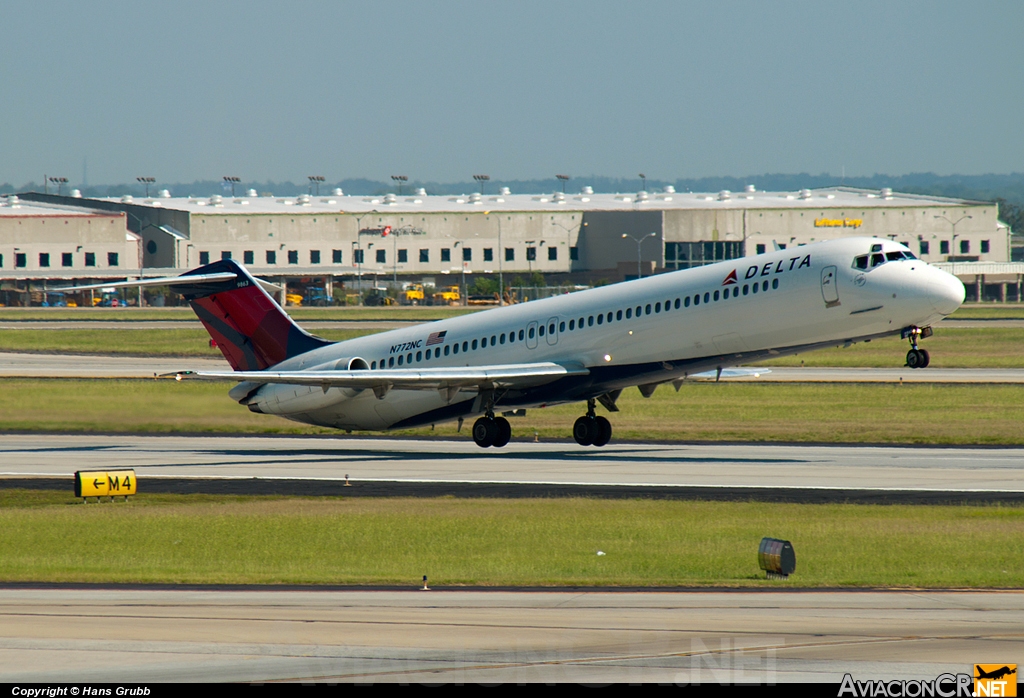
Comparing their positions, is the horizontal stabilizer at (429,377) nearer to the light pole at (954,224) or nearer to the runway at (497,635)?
the runway at (497,635)

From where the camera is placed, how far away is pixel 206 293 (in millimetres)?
46250

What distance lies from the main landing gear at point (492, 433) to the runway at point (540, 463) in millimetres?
457

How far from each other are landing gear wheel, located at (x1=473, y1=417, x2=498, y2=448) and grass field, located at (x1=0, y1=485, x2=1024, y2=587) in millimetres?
11499

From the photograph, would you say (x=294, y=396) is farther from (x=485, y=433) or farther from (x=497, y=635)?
(x=497, y=635)

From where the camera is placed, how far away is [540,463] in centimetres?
4081

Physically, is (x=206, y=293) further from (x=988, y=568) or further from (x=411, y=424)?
(x=988, y=568)

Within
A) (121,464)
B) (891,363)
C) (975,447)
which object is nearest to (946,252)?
(891,363)

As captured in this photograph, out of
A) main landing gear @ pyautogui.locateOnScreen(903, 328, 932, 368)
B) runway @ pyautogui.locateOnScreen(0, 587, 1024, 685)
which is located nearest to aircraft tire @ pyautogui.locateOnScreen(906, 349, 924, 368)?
main landing gear @ pyautogui.locateOnScreen(903, 328, 932, 368)

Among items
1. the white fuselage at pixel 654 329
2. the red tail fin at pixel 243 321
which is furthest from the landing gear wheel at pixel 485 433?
the red tail fin at pixel 243 321

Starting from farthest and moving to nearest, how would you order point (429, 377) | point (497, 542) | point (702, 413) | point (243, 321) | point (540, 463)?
point (702, 413), point (243, 321), point (429, 377), point (540, 463), point (497, 542)

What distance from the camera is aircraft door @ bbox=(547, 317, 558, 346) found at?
140ft

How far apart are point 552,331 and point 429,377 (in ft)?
15.4

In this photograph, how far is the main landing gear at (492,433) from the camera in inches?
1737

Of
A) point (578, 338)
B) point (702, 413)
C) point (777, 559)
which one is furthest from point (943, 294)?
point (702, 413)
